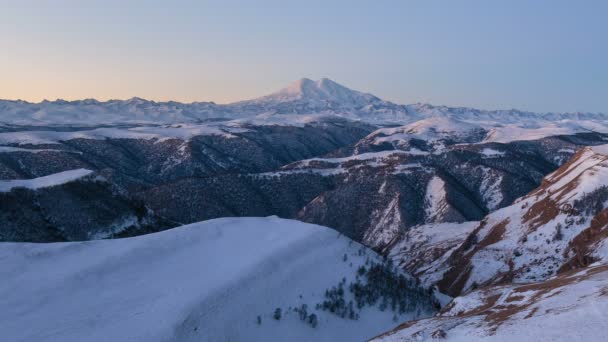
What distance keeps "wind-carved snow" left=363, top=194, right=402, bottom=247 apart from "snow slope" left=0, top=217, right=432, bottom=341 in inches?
4185

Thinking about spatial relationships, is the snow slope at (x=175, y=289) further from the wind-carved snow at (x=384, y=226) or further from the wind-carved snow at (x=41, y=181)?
the wind-carved snow at (x=384, y=226)

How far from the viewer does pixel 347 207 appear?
197m

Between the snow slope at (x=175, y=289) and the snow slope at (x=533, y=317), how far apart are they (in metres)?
12.1

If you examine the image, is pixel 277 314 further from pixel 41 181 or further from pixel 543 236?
pixel 41 181

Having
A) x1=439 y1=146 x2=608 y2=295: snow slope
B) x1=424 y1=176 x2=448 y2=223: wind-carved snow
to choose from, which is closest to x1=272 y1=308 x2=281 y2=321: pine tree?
x1=439 y1=146 x2=608 y2=295: snow slope

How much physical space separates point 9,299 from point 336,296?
3159 centimetres

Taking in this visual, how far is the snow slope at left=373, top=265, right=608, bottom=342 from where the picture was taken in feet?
101

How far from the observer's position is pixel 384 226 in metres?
182

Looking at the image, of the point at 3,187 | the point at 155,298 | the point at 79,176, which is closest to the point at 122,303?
the point at 155,298

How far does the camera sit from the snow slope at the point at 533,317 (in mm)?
30734

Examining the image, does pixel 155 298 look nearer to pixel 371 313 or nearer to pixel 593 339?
pixel 371 313

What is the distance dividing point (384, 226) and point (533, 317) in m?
148

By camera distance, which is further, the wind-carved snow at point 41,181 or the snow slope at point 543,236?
the wind-carved snow at point 41,181

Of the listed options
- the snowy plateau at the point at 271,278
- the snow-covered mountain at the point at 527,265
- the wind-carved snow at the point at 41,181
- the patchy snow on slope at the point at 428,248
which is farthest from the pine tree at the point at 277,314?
the wind-carved snow at the point at 41,181
